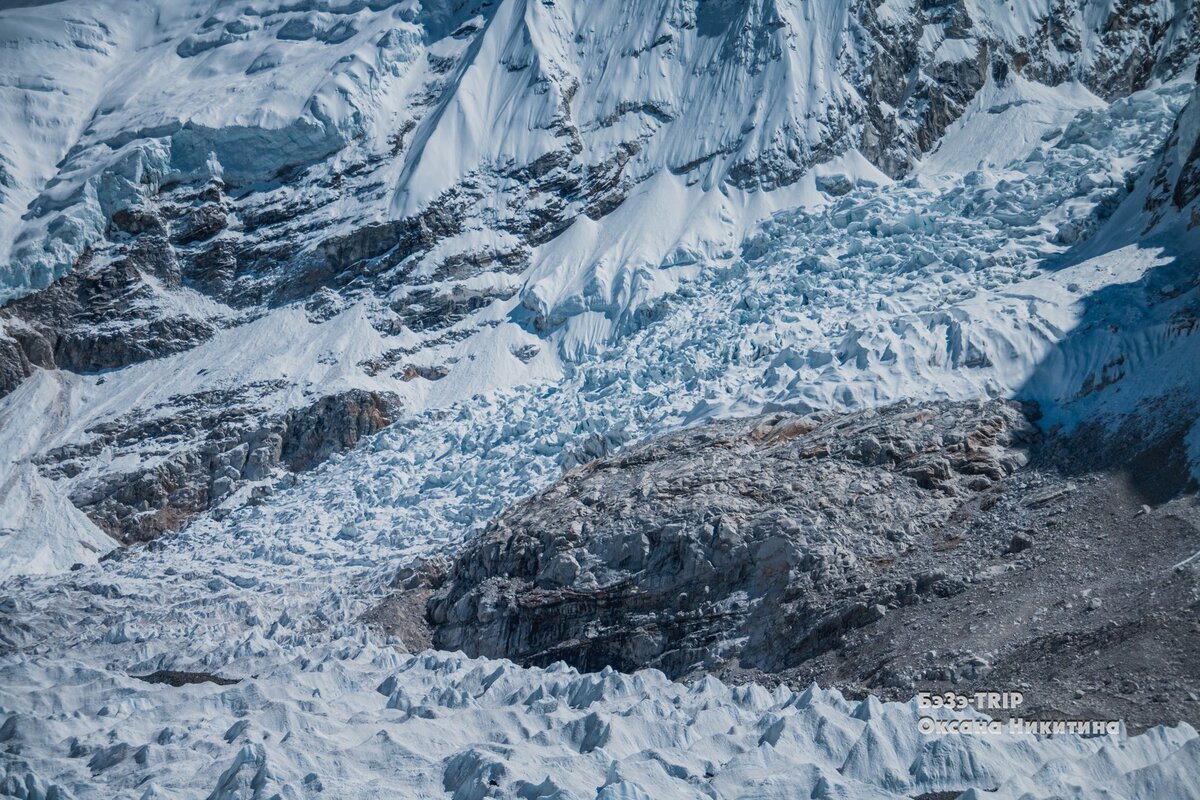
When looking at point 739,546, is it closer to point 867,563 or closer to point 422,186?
point 867,563

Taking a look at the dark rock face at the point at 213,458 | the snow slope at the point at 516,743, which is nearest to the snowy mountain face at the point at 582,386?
the snow slope at the point at 516,743

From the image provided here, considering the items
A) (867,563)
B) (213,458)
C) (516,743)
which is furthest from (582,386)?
(516,743)

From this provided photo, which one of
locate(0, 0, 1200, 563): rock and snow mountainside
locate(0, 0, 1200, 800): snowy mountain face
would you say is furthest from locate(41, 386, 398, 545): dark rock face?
locate(0, 0, 1200, 800): snowy mountain face

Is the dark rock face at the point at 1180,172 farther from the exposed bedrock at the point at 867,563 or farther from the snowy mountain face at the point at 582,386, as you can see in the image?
the exposed bedrock at the point at 867,563

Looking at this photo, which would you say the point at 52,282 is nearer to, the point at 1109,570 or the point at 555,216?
the point at 555,216

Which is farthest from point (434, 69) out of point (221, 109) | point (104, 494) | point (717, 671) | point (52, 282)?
point (717, 671)

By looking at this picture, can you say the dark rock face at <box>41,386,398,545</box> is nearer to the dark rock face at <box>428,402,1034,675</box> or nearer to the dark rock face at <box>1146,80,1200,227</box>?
the dark rock face at <box>428,402,1034,675</box>

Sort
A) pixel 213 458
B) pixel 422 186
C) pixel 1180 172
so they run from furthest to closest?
1. pixel 422 186
2. pixel 213 458
3. pixel 1180 172
